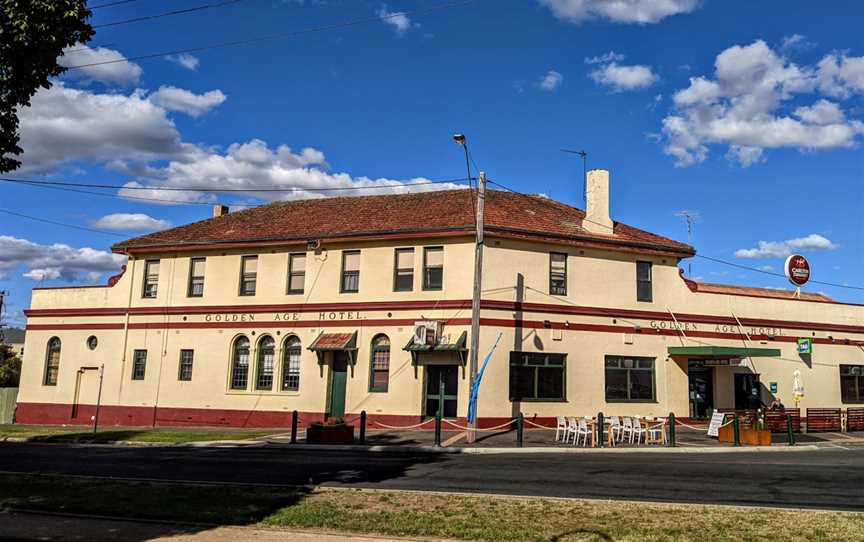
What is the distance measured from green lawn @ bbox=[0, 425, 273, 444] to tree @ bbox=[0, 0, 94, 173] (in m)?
14.4

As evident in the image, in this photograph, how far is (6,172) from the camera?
12602 millimetres

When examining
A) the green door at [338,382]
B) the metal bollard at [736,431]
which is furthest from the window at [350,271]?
the metal bollard at [736,431]

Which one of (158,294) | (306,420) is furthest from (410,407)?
(158,294)

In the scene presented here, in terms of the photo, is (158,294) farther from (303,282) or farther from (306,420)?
(306,420)

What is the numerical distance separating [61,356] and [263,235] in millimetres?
11549

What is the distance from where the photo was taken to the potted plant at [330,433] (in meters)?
23.3

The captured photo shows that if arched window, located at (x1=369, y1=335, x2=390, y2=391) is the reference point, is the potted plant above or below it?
below

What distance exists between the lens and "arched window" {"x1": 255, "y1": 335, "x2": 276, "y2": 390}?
2998 centimetres

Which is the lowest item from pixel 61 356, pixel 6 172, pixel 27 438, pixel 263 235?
pixel 27 438

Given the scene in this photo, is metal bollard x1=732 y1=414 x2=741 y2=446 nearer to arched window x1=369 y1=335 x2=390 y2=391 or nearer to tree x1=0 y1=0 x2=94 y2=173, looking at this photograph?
arched window x1=369 y1=335 x2=390 y2=391

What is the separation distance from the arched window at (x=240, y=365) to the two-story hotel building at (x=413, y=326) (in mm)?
84

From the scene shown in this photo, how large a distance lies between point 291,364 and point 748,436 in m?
17.2

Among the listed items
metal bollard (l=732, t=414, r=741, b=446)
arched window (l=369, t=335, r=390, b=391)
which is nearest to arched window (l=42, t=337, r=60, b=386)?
arched window (l=369, t=335, r=390, b=391)

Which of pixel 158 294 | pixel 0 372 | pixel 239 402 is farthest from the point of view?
pixel 0 372
